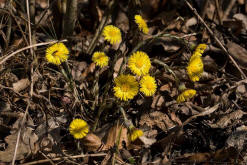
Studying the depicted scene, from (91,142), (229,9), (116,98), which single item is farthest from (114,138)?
(229,9)

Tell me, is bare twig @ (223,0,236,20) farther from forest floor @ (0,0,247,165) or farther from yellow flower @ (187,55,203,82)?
yellow flower @ (187,55,203,82)

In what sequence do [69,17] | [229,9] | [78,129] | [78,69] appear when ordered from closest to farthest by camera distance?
[78,129] → [69,17] → [78,69] → [229,9]

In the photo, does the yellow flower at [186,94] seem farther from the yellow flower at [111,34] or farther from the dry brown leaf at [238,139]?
the yellow flower at [111,34]

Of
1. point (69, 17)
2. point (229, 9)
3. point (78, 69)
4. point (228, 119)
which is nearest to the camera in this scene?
point (228, 119)

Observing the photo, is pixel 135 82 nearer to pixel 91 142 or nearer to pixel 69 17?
pixel 91 142

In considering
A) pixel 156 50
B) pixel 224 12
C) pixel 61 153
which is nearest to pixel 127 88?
pixel 61 153

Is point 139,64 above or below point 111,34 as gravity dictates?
below

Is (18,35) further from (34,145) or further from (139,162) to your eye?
(139,162)
